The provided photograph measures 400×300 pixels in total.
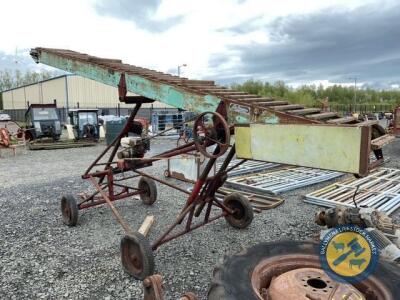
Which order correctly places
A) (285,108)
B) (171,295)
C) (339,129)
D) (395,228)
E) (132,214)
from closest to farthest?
1. (339,129)
2. (285,108)
3. (171,295)
4. (395,228)
5. (132,214)

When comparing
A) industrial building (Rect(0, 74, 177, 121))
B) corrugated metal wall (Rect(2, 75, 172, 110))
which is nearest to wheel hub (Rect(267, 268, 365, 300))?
industrial building (Rect(0, 74, 177, 121))

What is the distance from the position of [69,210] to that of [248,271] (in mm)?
3421

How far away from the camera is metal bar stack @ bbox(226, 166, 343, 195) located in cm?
648

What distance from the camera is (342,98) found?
60656 millimetres

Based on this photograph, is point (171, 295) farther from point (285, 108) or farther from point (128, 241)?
point (285, 108)

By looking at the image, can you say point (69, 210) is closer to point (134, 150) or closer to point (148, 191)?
point (134, 150)

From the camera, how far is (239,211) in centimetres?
455

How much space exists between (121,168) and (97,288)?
172cm

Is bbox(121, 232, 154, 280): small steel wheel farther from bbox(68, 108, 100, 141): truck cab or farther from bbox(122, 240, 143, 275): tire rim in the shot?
bbox(68, 108, 100, 141): truck cab

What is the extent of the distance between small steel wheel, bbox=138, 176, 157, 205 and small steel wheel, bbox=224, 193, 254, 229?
61.2 inches

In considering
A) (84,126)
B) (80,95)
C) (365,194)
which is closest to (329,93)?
(80,95)

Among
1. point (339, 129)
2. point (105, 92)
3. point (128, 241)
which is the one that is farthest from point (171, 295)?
point (105, 92)

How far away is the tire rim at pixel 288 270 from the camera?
1894 millimetres

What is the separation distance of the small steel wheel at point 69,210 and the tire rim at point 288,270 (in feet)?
10.9
